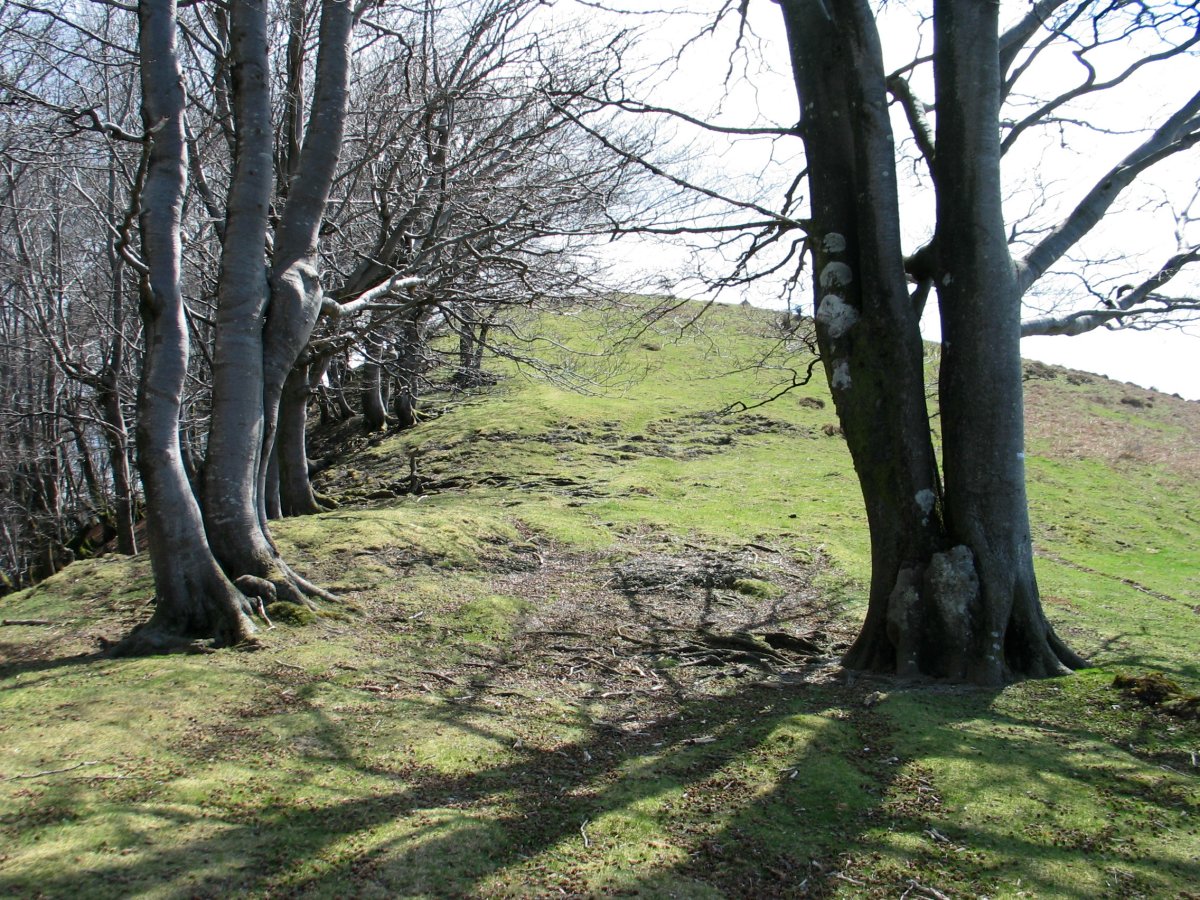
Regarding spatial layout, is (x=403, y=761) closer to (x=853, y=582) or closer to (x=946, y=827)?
(x=946, y=827)

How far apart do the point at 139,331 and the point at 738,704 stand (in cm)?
1583

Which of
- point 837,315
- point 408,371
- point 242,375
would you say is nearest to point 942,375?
point 837,315

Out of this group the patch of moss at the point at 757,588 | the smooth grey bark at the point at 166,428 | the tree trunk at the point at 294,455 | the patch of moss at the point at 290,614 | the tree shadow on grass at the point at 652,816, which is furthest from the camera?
the tree trunk at the point at 294,455

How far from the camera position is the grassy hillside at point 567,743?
3.49 metres

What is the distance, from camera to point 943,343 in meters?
6.76

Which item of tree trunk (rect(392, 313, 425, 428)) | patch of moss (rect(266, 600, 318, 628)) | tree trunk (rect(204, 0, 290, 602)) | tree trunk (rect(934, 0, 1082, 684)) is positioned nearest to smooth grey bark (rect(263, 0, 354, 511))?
tree trunk (rect(204, 0, 290, 602))

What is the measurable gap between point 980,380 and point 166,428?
6556 millimetres

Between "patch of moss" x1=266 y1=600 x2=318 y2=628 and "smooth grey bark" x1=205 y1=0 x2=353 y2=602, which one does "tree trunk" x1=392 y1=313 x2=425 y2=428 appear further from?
"patch of moss" x1=266 y1=600 x2=318 y2=628

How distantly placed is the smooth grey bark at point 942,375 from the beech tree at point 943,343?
11 mm

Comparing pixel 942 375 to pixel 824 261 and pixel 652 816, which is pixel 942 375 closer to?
pixel 824 261

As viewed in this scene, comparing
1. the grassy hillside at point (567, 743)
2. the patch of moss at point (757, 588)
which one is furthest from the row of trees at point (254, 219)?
the patch of moss at point (757, 588)


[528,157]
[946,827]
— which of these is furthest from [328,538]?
[946,827]

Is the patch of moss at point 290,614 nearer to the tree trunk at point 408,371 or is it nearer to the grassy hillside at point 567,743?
the grassy hillside at point 567,743

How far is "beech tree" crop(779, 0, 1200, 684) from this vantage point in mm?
6281
